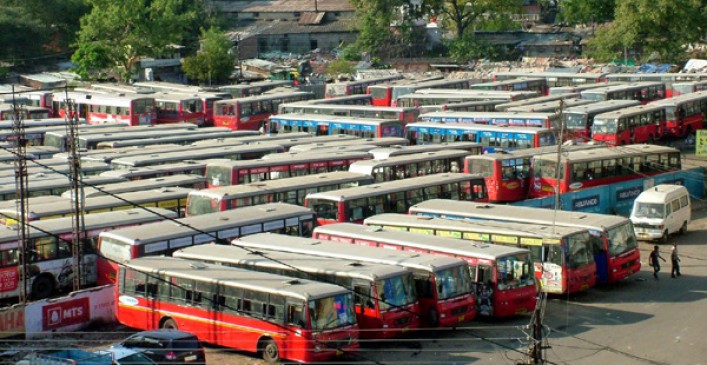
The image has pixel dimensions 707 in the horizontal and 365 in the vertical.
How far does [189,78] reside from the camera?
72.2m

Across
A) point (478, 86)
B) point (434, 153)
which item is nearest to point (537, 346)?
point (434, 153)

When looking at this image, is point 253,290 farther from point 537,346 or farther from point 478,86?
point 478,86

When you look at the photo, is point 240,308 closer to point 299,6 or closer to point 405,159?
point 405,159

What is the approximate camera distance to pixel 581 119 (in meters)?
44.1

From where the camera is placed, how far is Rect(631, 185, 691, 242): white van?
97.0 feet

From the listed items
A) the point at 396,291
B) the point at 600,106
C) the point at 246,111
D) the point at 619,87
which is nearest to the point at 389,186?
the point at 396,291

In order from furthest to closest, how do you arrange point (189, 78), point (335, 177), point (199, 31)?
point (199, 31) < point (189, 78) < point (335, 177)

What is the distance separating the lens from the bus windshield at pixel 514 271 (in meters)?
22.0

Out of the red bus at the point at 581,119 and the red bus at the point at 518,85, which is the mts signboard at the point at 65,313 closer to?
the red bus at the point at 581,119

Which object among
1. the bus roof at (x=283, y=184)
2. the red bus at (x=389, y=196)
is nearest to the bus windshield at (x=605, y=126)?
the red bus at (x=389, y=196)

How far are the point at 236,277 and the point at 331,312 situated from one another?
213 centimetres

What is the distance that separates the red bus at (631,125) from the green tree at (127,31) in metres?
31.6

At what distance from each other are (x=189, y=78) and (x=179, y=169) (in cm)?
3955

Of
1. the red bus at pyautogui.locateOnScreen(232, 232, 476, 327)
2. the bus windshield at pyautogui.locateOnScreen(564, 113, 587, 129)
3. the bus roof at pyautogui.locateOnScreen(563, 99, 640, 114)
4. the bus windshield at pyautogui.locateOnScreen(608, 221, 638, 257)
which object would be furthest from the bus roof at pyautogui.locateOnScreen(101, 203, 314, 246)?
the bus roof at pyautogui.locateOnScreen(563, 99, 640, 114)
